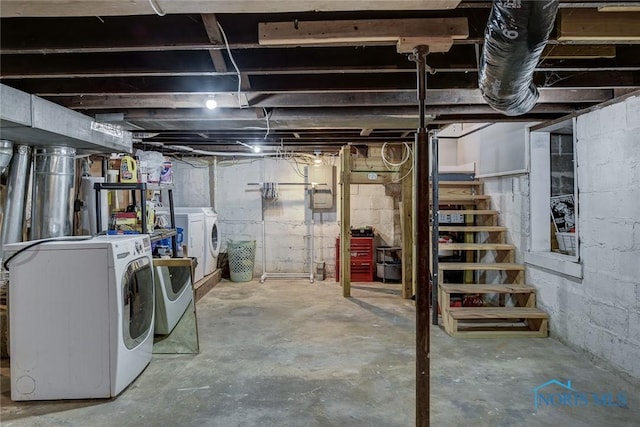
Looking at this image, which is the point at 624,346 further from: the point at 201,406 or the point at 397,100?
the point at 201,406

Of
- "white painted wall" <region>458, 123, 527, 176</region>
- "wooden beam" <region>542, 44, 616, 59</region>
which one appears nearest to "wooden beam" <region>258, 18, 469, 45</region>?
"wooden beam" <region>542, 44, 616, 59</region>

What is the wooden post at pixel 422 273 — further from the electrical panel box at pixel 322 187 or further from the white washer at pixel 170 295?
the electrical panel box at pixel 322 187

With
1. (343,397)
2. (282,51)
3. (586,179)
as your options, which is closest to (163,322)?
(343,397)

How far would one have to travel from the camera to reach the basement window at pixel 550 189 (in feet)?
12.6

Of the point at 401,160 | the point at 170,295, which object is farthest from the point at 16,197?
the point at 401,160

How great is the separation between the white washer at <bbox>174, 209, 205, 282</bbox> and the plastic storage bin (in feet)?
1.94

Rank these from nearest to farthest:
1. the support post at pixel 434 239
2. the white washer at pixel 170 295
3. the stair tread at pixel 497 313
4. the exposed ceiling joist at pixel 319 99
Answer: the exposed ceiling joist at pixel 319 99 < the white washer at pixel 170 295 < the stair tread at pixel 497 313 < the support post at pixel 434 239

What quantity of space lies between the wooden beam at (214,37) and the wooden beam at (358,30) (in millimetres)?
202

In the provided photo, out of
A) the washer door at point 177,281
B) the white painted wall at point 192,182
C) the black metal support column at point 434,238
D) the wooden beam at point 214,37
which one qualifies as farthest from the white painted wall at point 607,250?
the white painted wall at point 192,182

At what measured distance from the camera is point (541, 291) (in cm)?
375

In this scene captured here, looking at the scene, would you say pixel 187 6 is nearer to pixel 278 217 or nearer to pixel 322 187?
pixel 322 187

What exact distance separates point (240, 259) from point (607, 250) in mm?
4580

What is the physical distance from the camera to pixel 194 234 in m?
5.23

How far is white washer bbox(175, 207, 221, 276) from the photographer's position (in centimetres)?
562
